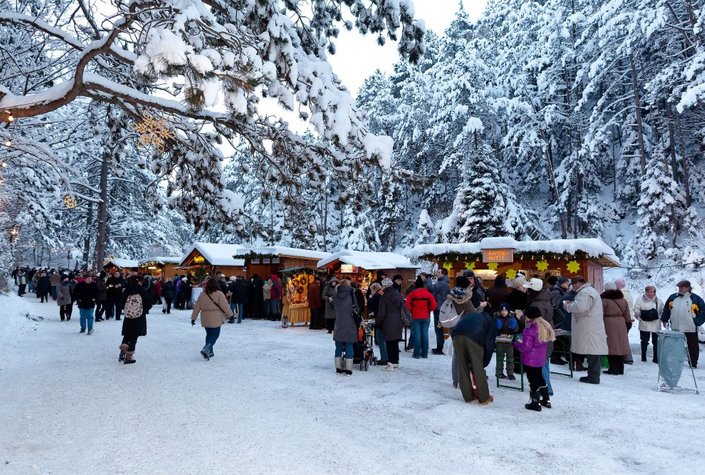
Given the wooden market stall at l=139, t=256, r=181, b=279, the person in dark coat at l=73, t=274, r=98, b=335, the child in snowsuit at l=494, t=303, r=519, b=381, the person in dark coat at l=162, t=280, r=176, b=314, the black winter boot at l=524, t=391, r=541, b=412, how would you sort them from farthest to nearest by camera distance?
the wooden market stall at l=139, t=256, r=181, b=279 < the person in dark coat at l=162, t=280, r=176, b=314 < the person in dark coat at l=73, t=274, r=98, b=335 < the child in snowsuit at l=494, t=303, r=519, b=381 < the black winter boot at l=524, t=391, r=541, b=412

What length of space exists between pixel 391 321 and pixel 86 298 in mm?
9030

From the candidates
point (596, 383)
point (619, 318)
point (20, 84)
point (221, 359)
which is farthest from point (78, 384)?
point (619, 318)

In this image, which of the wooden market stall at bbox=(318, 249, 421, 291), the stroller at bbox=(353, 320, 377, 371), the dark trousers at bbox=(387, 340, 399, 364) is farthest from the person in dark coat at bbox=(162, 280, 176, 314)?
the dark trousers at bbox=(387, 340, 399, 364)

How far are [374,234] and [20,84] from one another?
32.2 metres

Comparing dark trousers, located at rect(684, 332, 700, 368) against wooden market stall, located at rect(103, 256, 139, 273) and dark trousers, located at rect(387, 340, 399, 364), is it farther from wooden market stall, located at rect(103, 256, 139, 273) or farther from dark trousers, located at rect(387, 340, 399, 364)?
wooden market stall, located at rect(103, 256, 139, 273)

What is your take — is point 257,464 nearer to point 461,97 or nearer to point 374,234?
point 461,97

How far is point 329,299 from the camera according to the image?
13.6m

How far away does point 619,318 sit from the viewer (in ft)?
28.2

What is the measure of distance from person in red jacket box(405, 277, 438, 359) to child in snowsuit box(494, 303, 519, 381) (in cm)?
194

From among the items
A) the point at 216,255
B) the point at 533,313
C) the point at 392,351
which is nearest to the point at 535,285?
the point at 533,313

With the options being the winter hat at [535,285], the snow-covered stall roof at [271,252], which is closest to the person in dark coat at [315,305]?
the snow-covered stall roof at [271,252]

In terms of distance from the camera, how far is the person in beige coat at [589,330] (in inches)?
303

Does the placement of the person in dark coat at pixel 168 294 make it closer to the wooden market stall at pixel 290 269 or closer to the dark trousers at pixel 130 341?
the wooden market stall at pixel 290 269

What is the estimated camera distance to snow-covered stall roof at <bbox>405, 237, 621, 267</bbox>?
527 inches
